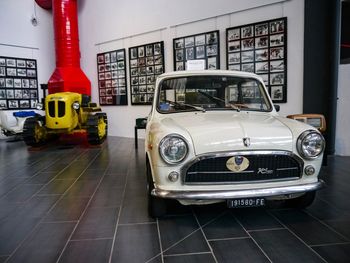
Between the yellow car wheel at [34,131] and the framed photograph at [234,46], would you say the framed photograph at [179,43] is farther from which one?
the yellow car wheel at [34,131]

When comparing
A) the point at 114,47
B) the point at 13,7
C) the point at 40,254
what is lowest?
the point at 40,254

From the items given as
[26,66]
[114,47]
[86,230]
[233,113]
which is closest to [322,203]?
[233,113]

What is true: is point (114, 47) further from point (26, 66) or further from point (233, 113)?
point (233, 113)

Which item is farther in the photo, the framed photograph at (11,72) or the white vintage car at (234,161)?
the framed photograph at (11,72)

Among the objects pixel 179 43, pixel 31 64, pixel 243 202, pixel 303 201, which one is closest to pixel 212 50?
pixel 179 43

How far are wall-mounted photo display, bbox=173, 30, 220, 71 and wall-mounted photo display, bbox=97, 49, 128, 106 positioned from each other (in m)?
1.79

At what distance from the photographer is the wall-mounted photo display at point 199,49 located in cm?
583

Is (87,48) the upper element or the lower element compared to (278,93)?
upper

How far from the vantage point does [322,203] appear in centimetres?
276

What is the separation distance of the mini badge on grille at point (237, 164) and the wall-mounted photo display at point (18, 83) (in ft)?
25.1

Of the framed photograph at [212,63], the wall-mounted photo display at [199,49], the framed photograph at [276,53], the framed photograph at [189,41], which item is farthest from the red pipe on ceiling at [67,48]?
the framed photograph at [276,53]

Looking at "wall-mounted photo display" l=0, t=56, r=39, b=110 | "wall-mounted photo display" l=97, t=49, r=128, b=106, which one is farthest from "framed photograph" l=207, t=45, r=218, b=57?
"wall-mounted photo display" l=0, t=56, r=39, b=110

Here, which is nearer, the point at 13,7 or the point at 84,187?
the point at 84,187

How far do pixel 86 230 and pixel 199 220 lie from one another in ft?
3.13
